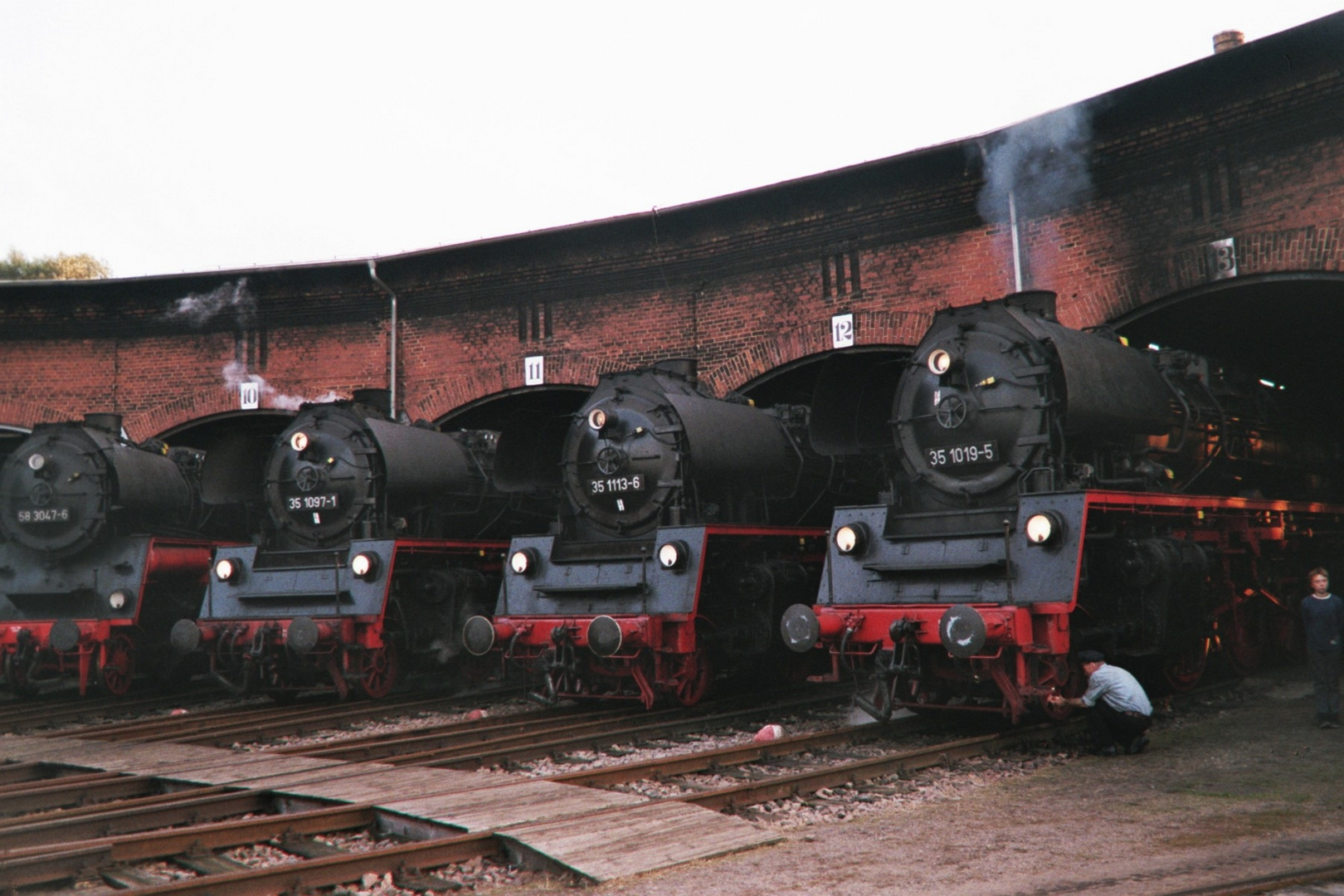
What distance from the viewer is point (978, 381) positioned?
7.89 meters

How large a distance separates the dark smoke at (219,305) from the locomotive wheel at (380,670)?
8.40m

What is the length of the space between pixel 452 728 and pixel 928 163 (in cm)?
820

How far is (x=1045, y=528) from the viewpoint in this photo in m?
6.96

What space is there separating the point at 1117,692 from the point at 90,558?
10008mm

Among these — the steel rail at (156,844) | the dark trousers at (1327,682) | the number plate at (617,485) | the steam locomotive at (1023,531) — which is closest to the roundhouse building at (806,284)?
the steam locomotive at (1023,531)

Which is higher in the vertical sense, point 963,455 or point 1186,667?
point 963,455

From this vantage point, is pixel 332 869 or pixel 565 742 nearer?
pixel 332 869

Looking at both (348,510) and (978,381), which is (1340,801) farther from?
(348,510)

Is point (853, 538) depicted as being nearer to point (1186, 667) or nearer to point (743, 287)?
point (1186, 667)

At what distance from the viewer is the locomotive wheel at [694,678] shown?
29.6 feet

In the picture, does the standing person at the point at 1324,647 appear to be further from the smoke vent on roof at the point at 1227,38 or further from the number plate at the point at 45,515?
the number plate at the point at 45,515

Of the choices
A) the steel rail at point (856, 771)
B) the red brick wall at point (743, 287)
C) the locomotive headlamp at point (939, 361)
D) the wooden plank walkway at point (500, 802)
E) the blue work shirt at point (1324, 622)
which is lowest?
the steel rail at point (856, 771)

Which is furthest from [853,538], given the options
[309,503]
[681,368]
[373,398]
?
[373,398]

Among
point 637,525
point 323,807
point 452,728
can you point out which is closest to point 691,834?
point 323,807
